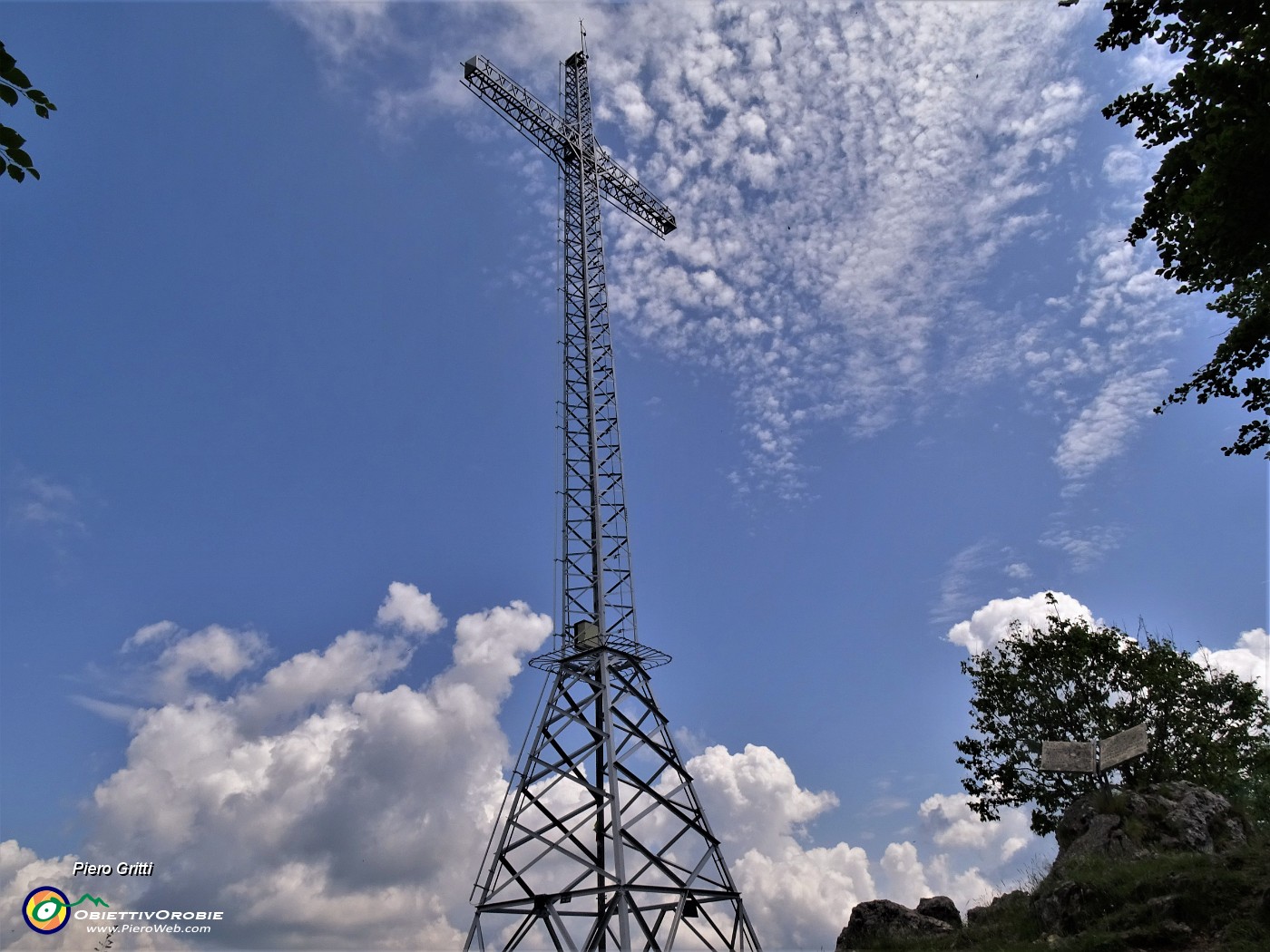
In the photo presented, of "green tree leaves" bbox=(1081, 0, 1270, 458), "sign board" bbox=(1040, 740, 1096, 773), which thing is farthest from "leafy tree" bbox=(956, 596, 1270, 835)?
"green tree leaves" bbox=(1081, 0, 1270, 458)

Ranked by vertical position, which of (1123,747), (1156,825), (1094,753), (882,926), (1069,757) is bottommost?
(882,926)

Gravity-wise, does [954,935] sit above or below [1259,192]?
below

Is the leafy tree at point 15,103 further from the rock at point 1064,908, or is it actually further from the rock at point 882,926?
the rock at point 882,926

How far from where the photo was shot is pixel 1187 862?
54.4 feet

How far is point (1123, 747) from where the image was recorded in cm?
2397

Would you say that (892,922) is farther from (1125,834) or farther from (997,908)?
(1125,834)

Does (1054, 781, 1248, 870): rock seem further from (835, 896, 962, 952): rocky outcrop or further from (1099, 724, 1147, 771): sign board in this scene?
(835, 896, 962, 952): rocky outcrop

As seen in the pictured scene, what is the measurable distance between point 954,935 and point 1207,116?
61.7 feet

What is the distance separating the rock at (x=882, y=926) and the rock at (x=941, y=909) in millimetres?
278

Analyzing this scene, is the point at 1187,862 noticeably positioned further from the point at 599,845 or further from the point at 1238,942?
the point at 599,845

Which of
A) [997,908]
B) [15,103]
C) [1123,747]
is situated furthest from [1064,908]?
[15,103]

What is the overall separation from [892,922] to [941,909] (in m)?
1.63

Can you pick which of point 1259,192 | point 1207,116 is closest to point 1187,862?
point 1259,192

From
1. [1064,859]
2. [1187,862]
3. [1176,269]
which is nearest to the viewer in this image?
[1176,269]
